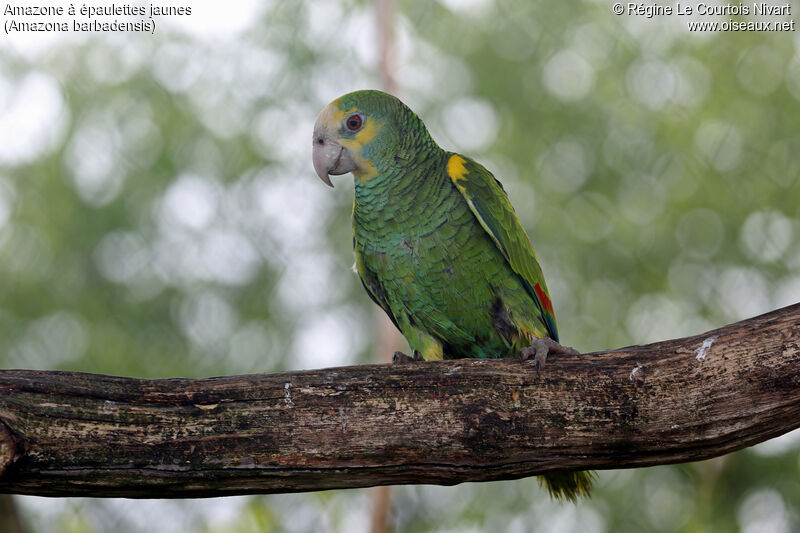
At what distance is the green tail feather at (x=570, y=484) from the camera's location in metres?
2.04

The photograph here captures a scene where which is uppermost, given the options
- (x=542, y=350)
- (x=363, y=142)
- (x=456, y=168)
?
(x=363, y=142)

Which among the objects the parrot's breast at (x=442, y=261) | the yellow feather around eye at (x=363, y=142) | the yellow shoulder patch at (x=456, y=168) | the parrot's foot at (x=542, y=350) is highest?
the yellow feather around eye at (x=363, y=142)

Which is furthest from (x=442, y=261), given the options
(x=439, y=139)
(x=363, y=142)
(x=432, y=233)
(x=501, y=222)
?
(x=439, y=139)

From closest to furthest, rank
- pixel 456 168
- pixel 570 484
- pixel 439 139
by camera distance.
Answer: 1. pixel 570 484
2. pixel 456 168
3. pixel 439 139

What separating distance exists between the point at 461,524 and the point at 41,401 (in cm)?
321

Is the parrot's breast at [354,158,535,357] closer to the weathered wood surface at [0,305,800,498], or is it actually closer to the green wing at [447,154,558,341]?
the green wing at [447,154,558,341]

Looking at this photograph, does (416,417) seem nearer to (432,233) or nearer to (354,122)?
(432,233)

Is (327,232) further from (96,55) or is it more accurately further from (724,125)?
(724,125)

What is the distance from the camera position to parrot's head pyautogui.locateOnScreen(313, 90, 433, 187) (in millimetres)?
2387

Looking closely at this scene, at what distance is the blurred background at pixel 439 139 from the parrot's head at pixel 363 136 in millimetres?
1910

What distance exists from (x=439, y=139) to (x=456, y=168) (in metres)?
1.92

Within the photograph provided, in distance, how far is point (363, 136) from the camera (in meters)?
2.40

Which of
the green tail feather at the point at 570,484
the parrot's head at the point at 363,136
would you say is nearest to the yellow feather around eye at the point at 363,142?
the parrot's head at the point at 363,136

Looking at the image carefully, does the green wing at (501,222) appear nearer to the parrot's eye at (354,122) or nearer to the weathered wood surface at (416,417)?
the parrot's eye at (354,122)
